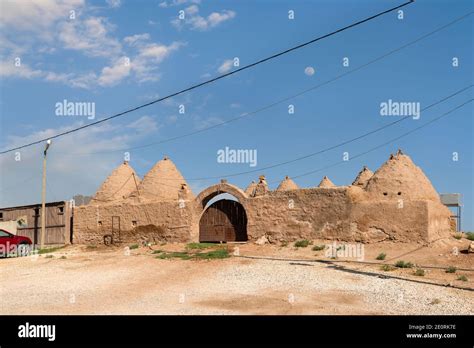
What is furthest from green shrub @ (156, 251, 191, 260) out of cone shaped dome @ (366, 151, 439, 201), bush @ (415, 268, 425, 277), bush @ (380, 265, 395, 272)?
cone shaped dome @ (366, 151, 439, 201)

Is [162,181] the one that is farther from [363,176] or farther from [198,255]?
[363,176]

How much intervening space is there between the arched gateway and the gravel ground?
5.29 metres

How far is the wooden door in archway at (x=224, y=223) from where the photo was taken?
20969mm

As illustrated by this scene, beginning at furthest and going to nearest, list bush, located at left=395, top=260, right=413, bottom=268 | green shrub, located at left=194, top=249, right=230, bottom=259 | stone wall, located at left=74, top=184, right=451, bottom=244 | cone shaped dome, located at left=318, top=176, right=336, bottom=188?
cone shaped dome, located at left=318, top=176, right=336, bottom=188 < stone wall, located at left=74, top=184, right=451, bottom=244 < green shrub, located at left=194, top=249, right=230, bottom=259 < bush, located at left=395, top=260, right=413, bottom=268

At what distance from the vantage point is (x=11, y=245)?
65.2ft

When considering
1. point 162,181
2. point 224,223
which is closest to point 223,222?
point 224,223

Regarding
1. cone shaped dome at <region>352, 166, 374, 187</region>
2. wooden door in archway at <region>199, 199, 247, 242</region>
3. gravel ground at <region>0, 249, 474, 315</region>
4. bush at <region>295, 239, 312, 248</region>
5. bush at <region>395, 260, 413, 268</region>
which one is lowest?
gravel ground at <region>0, 249, 474, 315</region>

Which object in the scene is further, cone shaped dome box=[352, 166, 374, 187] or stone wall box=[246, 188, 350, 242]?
cone shaped dome box=[352, 166, 374, 187]

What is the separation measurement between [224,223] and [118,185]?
332 inches

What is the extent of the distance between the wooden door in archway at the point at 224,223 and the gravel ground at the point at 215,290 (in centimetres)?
529

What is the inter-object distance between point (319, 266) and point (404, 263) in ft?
8.95

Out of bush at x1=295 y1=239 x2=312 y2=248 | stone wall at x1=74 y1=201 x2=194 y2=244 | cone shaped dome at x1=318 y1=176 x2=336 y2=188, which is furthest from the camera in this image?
cone shaped dome at x1=318 y1=176 x2=336 y2=188

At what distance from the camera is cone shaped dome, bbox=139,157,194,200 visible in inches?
979

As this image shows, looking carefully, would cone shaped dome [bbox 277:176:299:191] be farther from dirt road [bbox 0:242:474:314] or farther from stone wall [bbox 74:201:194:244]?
dirt road [bbox 0:242:474:314]
